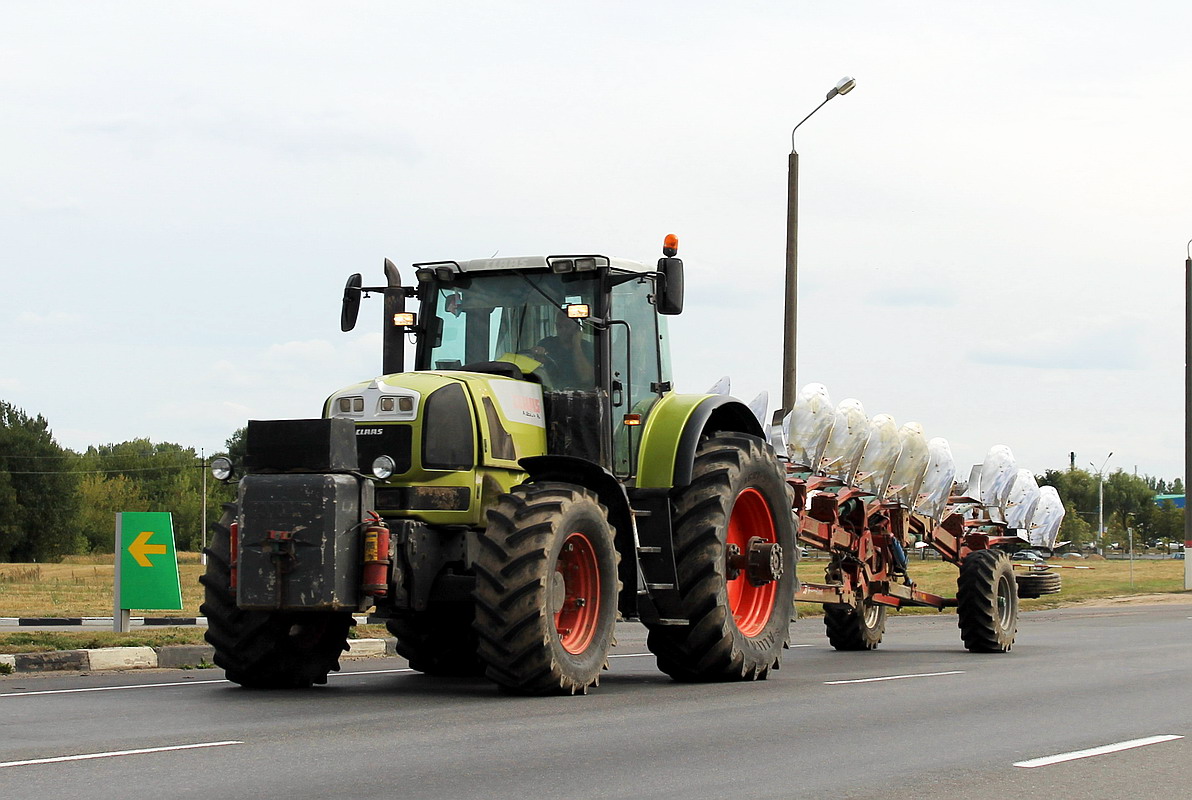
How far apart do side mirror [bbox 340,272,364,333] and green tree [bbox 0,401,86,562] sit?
8369 cm

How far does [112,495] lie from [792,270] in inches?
4175

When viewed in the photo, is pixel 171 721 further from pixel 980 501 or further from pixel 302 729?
pixel 980 501

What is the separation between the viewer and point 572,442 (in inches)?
521

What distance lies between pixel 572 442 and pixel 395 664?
4.24 m

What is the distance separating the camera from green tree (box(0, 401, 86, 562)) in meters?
93.1

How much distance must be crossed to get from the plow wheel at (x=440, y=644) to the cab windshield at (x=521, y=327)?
2230mm

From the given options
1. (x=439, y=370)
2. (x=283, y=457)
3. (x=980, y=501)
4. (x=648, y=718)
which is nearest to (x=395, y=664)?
(x=439, y=370)

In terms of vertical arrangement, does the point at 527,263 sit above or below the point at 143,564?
above

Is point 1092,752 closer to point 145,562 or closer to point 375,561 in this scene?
point 375,561

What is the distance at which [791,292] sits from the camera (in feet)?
81.0

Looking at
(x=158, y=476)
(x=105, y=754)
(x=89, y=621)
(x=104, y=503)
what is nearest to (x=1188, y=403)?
(x=89, y=621)

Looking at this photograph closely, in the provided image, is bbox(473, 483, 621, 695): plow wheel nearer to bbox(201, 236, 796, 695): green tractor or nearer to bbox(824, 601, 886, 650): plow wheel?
bbox(201, 236, 796, 695): green tractor

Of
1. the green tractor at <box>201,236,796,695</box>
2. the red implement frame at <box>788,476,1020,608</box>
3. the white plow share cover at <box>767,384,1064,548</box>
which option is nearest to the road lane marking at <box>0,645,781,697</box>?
the green tractor at <box>201,236,796,695</box>

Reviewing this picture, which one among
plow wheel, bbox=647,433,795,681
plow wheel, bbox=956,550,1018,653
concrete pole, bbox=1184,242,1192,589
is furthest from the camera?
concrete pole, bbox=1184,242,1192,589
